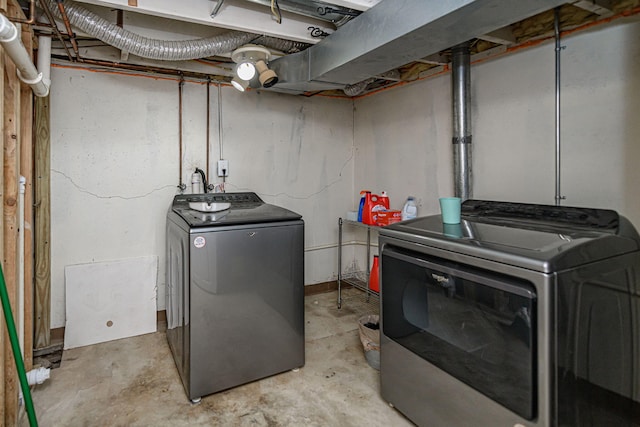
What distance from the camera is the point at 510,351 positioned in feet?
4.37

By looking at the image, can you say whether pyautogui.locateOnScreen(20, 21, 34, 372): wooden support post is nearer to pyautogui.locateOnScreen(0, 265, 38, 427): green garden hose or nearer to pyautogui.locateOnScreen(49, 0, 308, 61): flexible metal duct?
pyautogui.locateOnScreen(49, 0, 308, 61): flexible metal duct

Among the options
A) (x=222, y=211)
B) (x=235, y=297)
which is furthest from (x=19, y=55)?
(x=235, y=297)

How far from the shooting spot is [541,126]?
84.9 inches

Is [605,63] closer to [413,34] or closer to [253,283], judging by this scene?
[413,34]

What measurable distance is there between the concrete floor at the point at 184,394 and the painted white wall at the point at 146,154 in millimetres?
603

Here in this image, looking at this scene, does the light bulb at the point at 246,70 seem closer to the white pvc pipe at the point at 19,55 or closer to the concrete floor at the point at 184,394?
the white pvc pipe at the point at 19,55

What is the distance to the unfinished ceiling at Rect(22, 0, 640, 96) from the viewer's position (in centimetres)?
159

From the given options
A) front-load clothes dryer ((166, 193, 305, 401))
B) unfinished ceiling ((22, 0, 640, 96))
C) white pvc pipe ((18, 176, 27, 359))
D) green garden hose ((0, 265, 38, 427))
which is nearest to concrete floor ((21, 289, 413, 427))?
front-load clothes dryer ((166, 193, 305, 401))

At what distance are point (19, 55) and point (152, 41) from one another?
81 centimetres

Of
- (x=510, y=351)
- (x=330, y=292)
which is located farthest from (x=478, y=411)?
(x=330, y=292)

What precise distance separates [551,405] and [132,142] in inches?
118

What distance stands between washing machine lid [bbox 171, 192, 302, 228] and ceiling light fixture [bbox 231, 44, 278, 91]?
874mm

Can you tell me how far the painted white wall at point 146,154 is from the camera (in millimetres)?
2588

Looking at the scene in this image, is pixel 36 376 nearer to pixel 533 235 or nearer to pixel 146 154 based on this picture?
pixel 146 154
